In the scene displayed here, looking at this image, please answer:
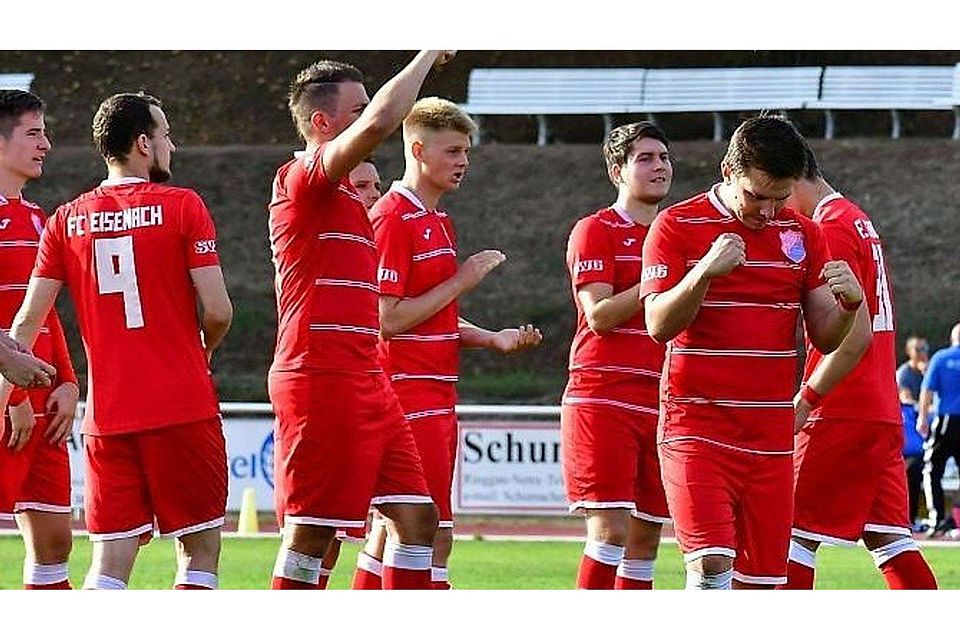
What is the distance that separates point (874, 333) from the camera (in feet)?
25.4

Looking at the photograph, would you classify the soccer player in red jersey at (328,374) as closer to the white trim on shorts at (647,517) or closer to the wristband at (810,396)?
the wristband at (810,396)

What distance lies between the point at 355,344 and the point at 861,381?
2.15 metres

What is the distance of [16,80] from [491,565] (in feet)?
82.0

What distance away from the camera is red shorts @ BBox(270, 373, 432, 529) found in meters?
6.89

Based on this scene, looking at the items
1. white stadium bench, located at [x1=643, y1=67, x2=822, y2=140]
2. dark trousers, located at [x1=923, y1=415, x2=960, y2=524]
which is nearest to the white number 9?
dark trousers, located at [x1=923, y1=415, x2=960, y2=524]

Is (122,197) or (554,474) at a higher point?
(122,197)

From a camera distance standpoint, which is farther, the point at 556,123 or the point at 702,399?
the point at 556,123

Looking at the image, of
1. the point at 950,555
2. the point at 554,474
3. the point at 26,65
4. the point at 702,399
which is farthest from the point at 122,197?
the point at 26,65

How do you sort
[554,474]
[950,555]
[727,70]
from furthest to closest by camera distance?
[727,70] → [554,474] → [950,555]

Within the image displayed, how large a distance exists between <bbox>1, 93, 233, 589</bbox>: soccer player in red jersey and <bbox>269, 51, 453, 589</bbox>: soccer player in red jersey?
0.27 meters

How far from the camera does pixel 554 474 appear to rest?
60.5ft

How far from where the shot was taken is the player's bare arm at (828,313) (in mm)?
6707

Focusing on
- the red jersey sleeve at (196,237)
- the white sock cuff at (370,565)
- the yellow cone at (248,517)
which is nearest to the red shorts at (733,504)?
the red jersey sleeve at (196,237)

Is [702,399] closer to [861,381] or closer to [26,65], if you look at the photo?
[861,381]
